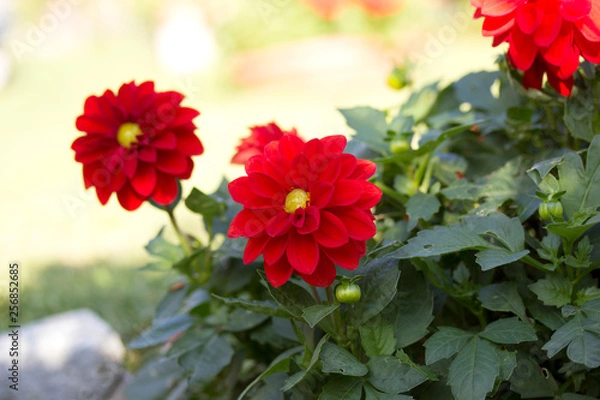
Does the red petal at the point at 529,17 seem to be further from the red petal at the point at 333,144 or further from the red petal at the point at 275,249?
the red petal at the point at 275,249

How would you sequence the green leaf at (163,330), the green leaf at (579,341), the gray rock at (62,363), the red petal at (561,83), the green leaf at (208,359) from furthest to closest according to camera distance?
the gray rock at (62,363), the green leaf at (163,330), the green leaf at (208,359), the red petal at (561,83), the green leaf at (579,341)

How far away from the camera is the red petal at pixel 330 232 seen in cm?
85

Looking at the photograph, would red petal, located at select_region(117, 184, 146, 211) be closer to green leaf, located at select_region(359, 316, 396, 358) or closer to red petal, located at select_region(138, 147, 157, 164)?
red petal, located at select_region(138, 147, 157, 164)

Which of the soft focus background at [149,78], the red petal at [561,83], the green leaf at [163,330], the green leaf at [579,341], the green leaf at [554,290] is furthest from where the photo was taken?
the soft focus background at [149,78]

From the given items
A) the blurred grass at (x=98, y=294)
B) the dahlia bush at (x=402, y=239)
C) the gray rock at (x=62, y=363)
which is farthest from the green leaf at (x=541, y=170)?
the blurred grass at (x=98, y=294)

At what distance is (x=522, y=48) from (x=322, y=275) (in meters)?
0.45

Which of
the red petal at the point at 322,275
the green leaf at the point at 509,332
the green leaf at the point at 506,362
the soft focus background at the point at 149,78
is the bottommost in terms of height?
the green leaf at the point at 506,362

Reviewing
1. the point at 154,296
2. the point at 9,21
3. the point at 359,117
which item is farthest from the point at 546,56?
the point at 9,21

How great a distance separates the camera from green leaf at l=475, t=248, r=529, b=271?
2.93 feet

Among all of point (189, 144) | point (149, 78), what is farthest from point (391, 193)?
point (149, 78)

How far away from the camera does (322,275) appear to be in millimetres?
897

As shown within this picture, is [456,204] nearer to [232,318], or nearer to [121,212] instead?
[232,318]

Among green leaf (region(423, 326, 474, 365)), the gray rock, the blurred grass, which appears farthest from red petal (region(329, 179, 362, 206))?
the blurred grass

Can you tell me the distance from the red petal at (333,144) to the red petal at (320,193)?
6cm
